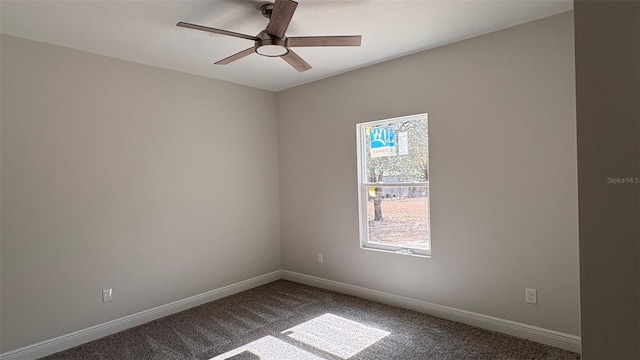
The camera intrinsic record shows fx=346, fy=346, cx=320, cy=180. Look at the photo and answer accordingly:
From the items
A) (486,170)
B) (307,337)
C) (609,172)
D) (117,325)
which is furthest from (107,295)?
(609,172)

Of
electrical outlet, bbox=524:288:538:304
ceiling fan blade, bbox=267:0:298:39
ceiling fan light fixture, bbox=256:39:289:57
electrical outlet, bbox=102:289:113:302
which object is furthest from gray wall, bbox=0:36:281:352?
electrical outlet, bbox=524:288:538:304

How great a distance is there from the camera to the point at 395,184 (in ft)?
12.2

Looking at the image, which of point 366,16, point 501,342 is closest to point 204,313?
point 501,342

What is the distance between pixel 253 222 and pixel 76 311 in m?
2.05

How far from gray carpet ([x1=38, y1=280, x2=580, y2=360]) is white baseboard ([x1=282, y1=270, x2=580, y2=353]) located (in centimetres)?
7

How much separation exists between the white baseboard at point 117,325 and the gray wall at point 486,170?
1.32 m

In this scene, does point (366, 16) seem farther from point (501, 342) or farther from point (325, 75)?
point (501, 342)

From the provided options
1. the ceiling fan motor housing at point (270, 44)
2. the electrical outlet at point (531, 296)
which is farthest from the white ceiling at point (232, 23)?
the electrical outlet at point (531, 296)

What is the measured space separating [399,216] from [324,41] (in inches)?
81.8

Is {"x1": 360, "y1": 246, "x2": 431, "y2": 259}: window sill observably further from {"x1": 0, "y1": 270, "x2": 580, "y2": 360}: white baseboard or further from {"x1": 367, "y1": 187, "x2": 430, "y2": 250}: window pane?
{"x1": 0, "y1": 270, "x2": 580, "y2": 360}: white baseboard

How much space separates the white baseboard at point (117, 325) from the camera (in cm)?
278

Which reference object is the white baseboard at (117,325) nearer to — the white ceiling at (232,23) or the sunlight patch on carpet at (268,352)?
the sunlight patch on carpet at (268,352)

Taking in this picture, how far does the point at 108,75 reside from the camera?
10.8ft

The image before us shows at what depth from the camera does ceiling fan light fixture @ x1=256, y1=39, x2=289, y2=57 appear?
2.40 metres
